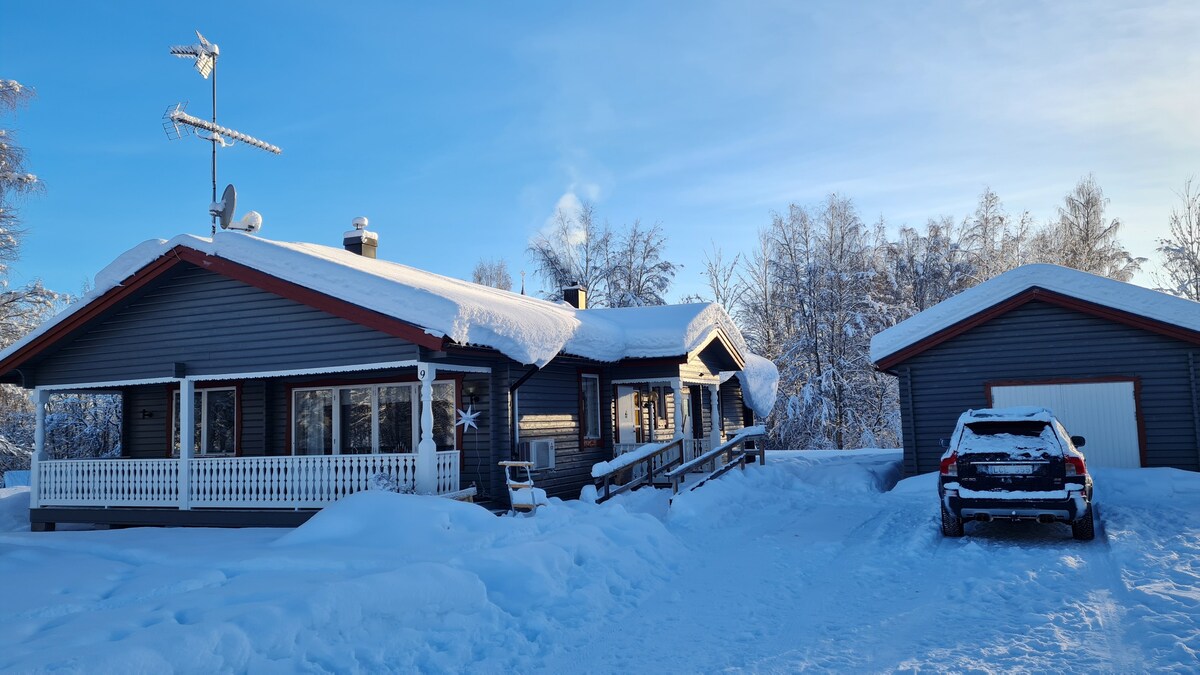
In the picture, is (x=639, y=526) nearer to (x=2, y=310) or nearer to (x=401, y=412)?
(x=401, y=412)

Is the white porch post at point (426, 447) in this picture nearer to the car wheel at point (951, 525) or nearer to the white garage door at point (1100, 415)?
the car wheel at point (951, 525)

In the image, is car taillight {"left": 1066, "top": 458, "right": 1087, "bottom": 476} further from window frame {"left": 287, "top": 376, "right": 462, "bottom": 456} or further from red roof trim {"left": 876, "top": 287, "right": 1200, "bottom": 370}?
window frame {"left": 287, "top": 376, "right": 462, "bottom": 456}

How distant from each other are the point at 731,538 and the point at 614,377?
319 inches

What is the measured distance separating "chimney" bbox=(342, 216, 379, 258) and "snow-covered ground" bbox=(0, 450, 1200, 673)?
8662mm

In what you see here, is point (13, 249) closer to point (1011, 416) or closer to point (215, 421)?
point (215, 421)

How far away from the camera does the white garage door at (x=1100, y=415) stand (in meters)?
16.0

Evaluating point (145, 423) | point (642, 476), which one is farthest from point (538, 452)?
point (145, 423)

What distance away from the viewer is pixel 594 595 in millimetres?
8188

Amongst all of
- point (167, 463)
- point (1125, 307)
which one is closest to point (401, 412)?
point (167, 463)

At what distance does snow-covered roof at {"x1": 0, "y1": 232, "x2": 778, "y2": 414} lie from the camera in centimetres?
1282

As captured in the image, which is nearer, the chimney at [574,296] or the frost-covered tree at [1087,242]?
the chimney at [574,296]

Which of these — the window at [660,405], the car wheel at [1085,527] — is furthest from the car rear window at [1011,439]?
the window at [660,405]

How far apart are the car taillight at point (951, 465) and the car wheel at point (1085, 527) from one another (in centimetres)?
154

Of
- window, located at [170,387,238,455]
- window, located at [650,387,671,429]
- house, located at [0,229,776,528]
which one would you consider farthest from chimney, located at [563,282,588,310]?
window, located at [170,387,238,455]
